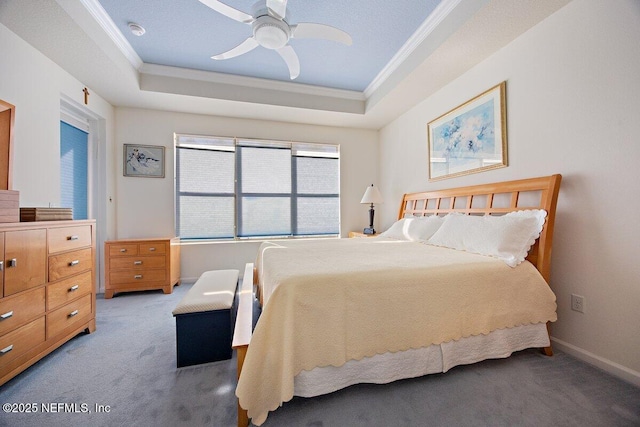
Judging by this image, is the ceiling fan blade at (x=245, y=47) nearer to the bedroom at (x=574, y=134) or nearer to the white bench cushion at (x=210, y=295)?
the bedroom at (x=574, y=134)

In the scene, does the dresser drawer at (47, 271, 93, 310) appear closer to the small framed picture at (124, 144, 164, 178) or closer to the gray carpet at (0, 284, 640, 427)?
the gray carpet at (0, 284, 640, 427)

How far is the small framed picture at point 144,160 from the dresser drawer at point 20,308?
7.73 feet

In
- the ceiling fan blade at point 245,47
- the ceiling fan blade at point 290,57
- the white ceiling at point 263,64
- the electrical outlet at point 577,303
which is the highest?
the white ceiling at point 263,64

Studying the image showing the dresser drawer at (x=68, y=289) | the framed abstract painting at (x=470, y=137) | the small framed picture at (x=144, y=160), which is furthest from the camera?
the small framed picture at (x=144, y=160)

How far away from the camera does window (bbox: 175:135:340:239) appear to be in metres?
3.90

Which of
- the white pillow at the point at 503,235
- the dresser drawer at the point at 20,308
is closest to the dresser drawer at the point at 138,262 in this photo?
the dresser drawer at the point at 20,308

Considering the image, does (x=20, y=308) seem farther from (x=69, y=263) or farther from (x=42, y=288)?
(x=69, y=263)

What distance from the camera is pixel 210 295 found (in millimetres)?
1875

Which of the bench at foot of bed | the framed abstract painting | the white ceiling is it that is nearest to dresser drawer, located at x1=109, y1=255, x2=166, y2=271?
the bench at foot of bed

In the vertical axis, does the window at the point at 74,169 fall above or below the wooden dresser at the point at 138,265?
above

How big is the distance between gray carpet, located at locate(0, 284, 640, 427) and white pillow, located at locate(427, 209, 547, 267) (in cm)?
72

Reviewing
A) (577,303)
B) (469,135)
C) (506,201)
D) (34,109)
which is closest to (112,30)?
(34,109)

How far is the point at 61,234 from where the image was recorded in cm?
189

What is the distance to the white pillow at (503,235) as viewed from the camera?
1.76 metres
